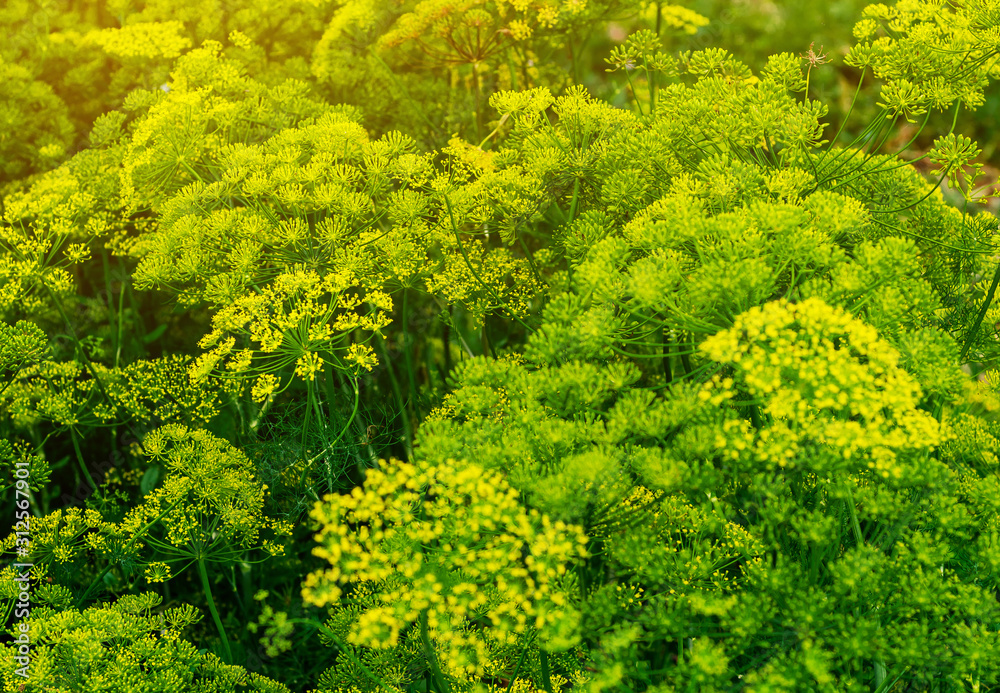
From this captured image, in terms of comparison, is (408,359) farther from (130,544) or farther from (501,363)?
(130,544)

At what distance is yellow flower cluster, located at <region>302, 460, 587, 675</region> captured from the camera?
2002 mm

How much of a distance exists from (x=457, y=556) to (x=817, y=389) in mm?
978

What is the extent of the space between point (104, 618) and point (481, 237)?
6.74ft

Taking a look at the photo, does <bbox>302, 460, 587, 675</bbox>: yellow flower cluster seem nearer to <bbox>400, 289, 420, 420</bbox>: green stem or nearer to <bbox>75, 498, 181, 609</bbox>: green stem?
<bbox>75, 498, 181, 609</bbox>: green stem

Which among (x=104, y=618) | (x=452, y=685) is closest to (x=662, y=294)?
(x=452, y=685)

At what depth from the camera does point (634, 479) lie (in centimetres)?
231

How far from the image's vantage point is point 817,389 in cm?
199

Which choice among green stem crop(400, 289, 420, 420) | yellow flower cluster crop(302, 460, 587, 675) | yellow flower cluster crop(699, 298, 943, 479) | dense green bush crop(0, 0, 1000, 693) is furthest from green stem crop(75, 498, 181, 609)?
yellow flower cluster crop(699, 298, 943, 479)

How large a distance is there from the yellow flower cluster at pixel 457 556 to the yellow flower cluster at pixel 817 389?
1.72 feet

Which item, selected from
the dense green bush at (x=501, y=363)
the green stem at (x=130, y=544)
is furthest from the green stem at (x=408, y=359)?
the green stem at (x=130, y=544)

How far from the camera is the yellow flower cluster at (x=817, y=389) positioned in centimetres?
193

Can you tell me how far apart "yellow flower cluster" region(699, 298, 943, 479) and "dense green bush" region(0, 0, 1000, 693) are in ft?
0.04

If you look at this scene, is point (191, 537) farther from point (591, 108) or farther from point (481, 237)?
point (591, 108)

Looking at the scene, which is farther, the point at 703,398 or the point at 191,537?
the point at 191,537
